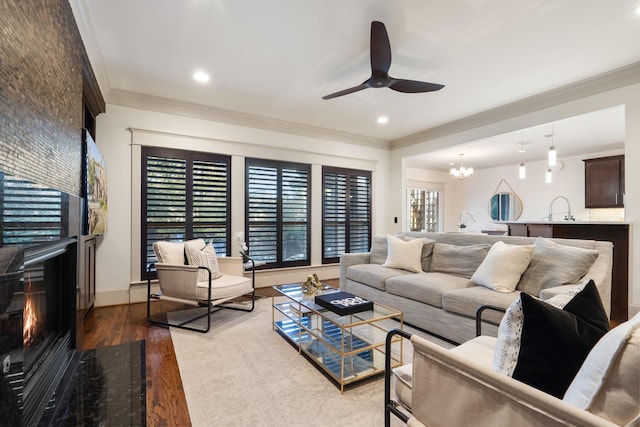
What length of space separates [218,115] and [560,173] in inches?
285

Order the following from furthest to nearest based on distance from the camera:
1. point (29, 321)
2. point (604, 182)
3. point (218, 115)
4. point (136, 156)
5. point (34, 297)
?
point (604, 182)
point (218, 115)
point (136, 156)
point (34, 297)
point (29, 321)

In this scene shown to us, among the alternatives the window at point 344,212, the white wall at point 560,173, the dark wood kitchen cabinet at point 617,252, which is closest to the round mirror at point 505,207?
the white wall at point 560,173

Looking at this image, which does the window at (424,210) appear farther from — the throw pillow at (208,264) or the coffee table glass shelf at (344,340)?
the throw pillow at (208,264)

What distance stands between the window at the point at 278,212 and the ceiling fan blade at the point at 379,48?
2457 mm

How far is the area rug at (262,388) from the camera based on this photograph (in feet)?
5.55

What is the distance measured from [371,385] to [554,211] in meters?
7.10

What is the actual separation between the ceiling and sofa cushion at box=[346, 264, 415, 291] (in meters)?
2.13

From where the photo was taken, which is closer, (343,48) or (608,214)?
(343,48)

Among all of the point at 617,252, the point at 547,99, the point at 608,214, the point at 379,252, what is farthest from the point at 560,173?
the point at 379,252

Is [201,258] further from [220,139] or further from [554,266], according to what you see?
[554,266]

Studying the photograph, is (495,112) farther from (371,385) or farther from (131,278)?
(131,278)

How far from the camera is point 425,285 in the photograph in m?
2.90

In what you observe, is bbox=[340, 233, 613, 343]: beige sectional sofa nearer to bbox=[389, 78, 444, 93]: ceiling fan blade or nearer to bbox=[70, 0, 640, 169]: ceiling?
bbox=[389, 78, 444, 93]: ceiling fan blade

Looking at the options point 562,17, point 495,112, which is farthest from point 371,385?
point 495,112
